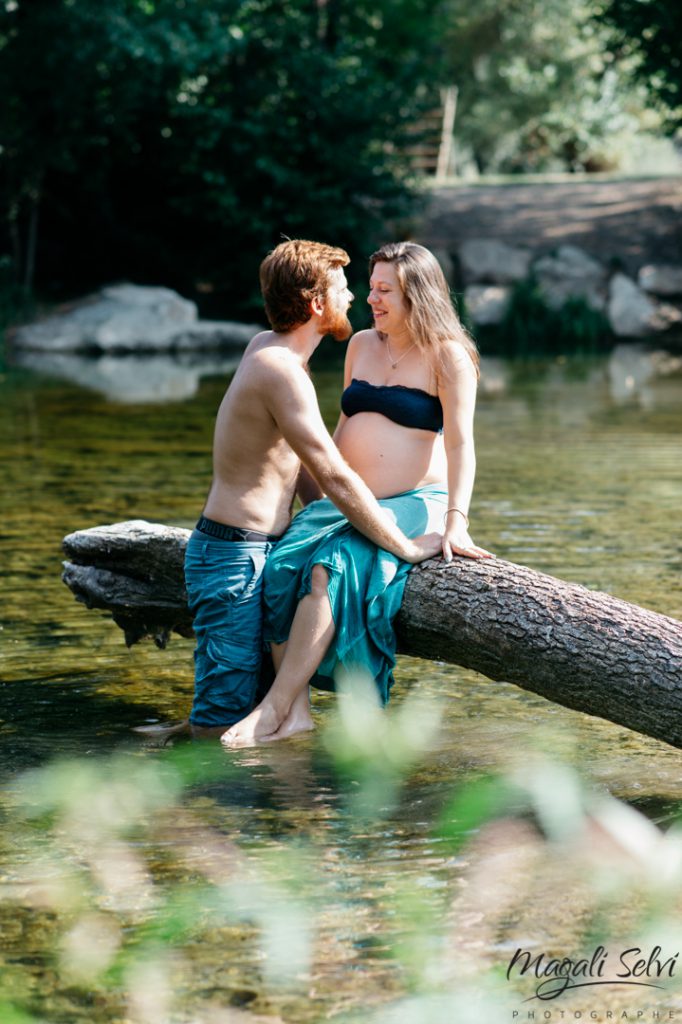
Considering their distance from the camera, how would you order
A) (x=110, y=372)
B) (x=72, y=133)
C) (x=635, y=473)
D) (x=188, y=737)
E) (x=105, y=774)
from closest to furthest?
(x=105, y=774)
(x=188, y=737)
(x=635, y=473)
(x=110, y=372)
(x=72, y=133)

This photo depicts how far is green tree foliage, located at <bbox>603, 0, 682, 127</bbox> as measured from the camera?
851 inches

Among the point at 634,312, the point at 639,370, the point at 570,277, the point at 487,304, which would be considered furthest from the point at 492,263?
the point at 639,370

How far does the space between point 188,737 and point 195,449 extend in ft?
24.3

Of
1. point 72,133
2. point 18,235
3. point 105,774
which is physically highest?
point 72,133

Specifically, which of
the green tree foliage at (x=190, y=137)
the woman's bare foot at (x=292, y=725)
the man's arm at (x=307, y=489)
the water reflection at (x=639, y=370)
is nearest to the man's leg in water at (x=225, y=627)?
the woman's bare foot at (x=292, y=725)

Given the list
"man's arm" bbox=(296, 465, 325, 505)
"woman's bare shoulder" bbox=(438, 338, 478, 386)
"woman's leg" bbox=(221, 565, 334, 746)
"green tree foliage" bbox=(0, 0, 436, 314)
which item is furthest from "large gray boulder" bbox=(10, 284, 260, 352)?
"woman's leg" bbox=(221, 565, 334, 746)

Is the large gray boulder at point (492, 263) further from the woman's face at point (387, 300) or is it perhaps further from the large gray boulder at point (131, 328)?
the woman's face at point (387, 300)

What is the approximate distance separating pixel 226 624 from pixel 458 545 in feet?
3.01

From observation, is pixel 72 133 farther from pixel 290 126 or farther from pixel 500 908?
pixel 500 908

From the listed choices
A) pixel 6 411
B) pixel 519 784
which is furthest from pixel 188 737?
pixel 6 411

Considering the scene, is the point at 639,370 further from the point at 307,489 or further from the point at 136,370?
the point at 307,489

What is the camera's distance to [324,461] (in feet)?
16.3

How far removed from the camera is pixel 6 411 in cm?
1515

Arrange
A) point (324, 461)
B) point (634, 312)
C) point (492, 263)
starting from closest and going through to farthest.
→ point (324, 461)
point (634, 312)
point (492, 263)
